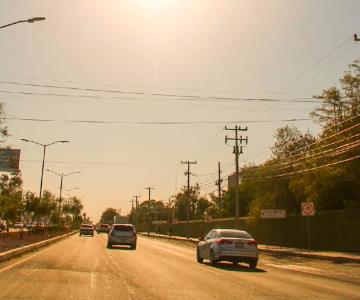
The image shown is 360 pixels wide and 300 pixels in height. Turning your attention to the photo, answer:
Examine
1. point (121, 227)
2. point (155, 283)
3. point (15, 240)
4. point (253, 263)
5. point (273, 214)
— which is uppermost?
point (273, 214)

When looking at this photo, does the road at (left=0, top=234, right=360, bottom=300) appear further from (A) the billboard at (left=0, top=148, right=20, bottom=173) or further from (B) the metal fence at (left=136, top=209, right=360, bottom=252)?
(A) the billboard at (left=0, top=148, right=20, bottom=173)

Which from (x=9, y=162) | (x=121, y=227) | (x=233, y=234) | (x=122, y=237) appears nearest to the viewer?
(x=233, y=234)

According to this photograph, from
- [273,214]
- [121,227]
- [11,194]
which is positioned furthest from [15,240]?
[273,214]

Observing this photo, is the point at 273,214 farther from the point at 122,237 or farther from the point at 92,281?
the point at 92,281

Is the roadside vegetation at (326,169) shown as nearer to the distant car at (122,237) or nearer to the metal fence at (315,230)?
the metal fence at (315,230)

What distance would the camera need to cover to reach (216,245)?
73.7 feet

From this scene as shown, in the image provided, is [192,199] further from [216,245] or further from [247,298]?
[247,298]

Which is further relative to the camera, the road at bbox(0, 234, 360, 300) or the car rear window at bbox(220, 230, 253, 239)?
the car rear window at bbox(220, 230, 253, 239)

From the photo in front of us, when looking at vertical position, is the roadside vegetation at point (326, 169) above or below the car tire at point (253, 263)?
above

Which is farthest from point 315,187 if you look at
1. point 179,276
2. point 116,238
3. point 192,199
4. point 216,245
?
point 192,199

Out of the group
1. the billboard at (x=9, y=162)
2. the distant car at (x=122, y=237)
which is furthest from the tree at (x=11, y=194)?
the distant car at (x=122, y=237)

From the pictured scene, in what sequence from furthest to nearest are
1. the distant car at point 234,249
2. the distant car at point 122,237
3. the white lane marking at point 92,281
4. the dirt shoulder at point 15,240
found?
the distant car at point 122,237 → the dirt shoulder at point 15,240 → the distant car at point 234,249 → the white lane marking at point 92,281

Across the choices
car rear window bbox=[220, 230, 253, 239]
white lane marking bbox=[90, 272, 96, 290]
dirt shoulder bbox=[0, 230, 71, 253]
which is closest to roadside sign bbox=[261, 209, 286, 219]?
dirt shoulder bbox=[0, 230, 71, 253]

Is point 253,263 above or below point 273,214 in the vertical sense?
below
